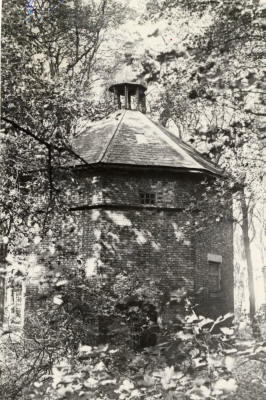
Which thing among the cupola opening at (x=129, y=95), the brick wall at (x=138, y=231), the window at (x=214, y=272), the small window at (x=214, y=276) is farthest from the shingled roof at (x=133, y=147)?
the small window at (x=214, y=276)

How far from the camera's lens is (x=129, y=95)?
18109 mm

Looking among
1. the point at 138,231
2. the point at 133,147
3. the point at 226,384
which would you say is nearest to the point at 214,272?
the point at 138,231

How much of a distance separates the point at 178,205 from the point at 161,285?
2493 millimetres

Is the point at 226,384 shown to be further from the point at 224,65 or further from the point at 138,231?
the point at 138,231

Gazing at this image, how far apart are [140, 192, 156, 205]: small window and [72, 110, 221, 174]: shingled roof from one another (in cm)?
89

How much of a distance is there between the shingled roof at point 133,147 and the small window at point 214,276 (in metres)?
3.08

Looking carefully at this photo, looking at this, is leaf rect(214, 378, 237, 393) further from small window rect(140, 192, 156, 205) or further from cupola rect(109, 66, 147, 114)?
cupola rect(109, 66, 147, 114)

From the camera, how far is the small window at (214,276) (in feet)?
46.6

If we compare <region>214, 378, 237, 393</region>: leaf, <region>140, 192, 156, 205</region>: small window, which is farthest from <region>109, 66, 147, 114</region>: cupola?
<region>214, 378, 237, 393</region>: leaf

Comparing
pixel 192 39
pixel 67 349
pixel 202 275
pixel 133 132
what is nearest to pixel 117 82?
pixel 133 132

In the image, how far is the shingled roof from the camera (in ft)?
44.7

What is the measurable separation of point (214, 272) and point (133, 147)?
16.0 ft

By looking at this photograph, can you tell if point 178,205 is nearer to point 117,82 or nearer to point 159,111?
point 117,82

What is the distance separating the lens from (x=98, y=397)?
495 centimetres
